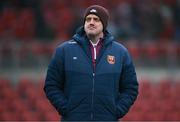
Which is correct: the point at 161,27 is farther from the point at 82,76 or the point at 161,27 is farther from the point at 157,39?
the point at 82,76

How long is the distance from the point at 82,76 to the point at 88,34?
357 millimetres

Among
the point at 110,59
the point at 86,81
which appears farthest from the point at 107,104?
the point at 110,59

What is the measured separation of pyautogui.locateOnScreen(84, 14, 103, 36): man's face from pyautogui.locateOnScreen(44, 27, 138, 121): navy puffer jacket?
0.29ft

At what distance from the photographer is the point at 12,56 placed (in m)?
13.0

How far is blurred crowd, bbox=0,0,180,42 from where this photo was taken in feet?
47.8

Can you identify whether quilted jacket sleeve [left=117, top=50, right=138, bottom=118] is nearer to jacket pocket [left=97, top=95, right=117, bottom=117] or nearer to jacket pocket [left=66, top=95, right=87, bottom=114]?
jacket pocket [left=97, top=95, right=117, bottom=117]

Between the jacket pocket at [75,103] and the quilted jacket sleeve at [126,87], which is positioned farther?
the quilted jacket sleeve at [126,87]

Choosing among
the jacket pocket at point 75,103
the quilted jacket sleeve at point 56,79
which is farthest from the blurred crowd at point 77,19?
the jacket pocket at point 75,103

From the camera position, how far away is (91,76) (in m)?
6.31

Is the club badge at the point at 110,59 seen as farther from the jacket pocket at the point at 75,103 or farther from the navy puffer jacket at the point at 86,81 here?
the jacket pocket at the point at 75,103

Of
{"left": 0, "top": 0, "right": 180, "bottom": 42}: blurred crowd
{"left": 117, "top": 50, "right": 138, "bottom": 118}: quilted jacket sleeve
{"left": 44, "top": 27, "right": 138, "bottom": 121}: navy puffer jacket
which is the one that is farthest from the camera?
{"left": 0, "top": 0, "right": 180, "bottom": 42}: blurred crowd

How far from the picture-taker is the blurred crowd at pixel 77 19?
47.8 feet

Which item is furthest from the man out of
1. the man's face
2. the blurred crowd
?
the blurred crowd

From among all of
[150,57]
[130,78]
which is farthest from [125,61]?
[150,57]
